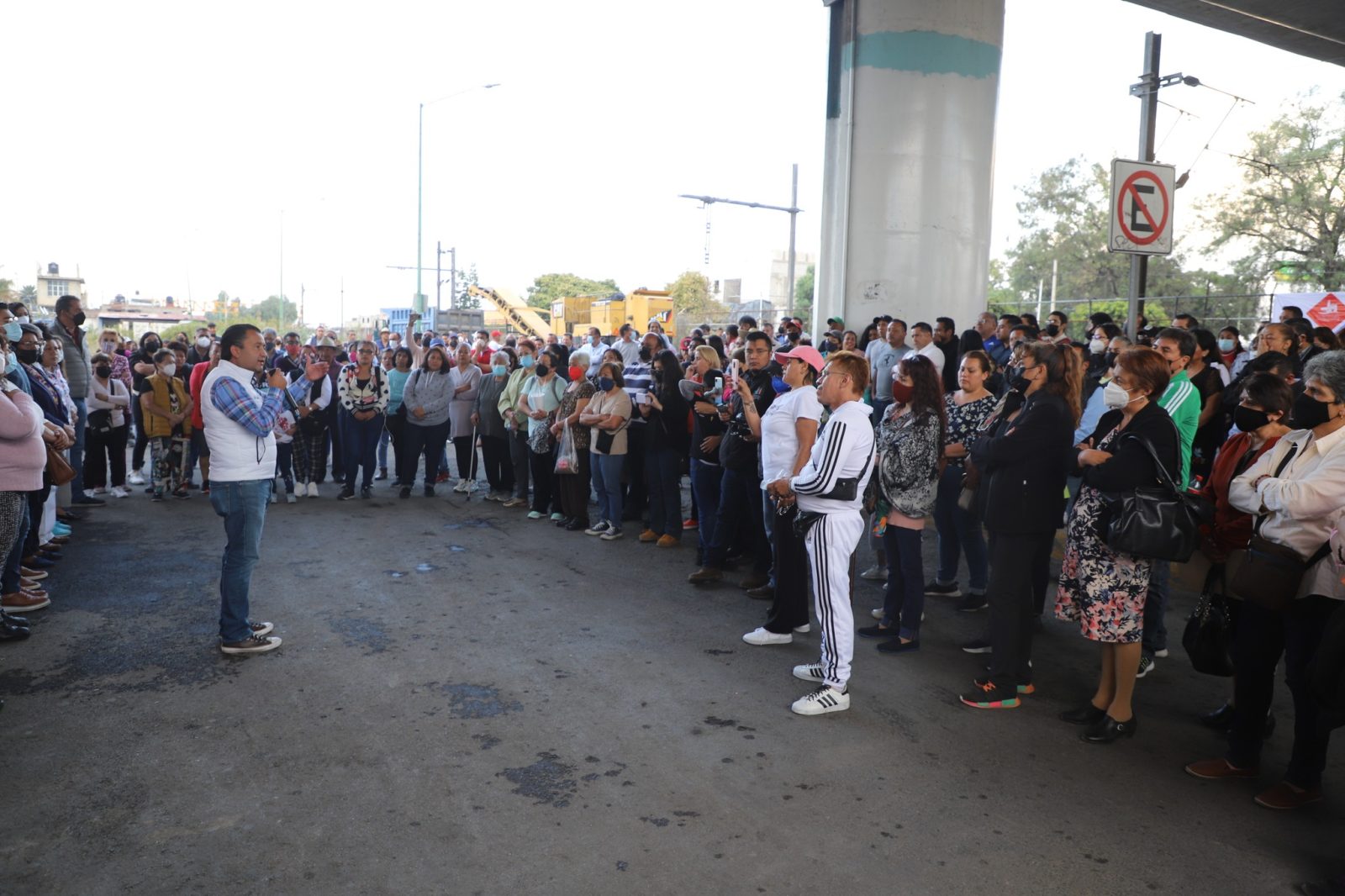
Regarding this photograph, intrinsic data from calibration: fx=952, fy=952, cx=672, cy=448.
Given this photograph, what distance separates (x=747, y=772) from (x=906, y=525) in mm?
2317

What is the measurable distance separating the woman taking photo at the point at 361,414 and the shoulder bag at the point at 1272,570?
9.36 metres

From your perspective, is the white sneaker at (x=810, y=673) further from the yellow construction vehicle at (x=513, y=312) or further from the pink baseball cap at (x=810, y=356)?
the yellow construction vehicle at (x=513, y=312)

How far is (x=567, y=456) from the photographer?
987cm

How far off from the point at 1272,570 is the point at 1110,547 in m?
0.67

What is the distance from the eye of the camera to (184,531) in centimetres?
953

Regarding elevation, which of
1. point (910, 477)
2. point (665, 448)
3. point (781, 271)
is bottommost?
point (665, 448)

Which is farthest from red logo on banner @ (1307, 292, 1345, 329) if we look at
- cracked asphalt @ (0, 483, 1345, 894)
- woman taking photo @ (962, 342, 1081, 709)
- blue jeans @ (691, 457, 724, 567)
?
woman taking photo @ (962, 342, 1081, 709)

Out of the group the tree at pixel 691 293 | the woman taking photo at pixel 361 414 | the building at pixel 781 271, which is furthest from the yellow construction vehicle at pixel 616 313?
the building at pixel 781 271

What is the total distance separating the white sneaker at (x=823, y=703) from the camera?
5.02 meters

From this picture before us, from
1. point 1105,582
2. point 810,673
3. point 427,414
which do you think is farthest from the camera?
point 427,414

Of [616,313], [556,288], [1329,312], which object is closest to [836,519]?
[1329,312]

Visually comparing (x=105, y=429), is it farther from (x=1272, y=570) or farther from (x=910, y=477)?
(x=1272, y=570)

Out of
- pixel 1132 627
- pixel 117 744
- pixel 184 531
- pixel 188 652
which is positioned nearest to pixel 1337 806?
pixel 1132 627

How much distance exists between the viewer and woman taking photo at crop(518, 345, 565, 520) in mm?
10430
